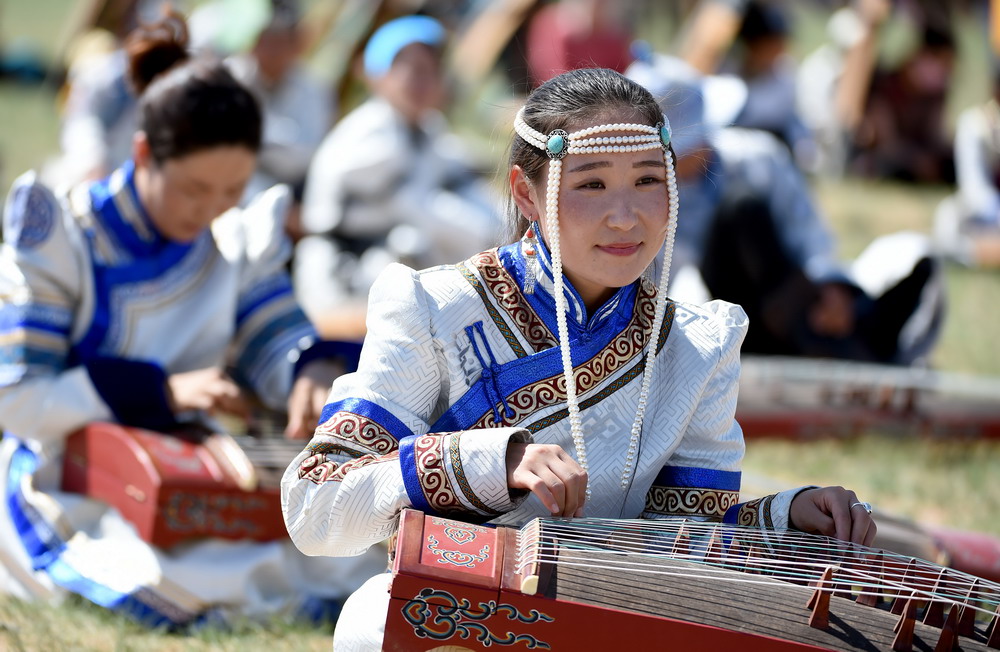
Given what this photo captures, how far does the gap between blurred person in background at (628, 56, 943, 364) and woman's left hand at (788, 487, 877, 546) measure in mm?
3441

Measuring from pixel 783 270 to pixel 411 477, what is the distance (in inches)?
159

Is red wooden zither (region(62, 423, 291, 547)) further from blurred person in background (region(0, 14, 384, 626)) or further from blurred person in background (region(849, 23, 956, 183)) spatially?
blurred person in background (region(849, 23, 956, 183))

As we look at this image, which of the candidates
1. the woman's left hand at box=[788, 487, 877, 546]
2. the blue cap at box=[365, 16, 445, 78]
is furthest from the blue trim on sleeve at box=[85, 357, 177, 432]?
the blue cap at box=[365, 16, 445, 78]

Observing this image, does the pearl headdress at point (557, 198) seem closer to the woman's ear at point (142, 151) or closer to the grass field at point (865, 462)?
the grass field at point (865, 462)

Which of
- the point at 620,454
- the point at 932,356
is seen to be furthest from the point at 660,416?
the point at 932,356

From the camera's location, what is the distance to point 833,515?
2055mm

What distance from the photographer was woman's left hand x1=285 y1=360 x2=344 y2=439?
123 inches

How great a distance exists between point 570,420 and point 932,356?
5045mm

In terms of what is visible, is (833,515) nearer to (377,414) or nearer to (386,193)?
(377,414)

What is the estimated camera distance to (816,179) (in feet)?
38.3

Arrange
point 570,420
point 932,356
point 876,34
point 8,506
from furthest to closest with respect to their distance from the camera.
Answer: point 876,34 → point 932,356 → point 8,506 → point 570,420

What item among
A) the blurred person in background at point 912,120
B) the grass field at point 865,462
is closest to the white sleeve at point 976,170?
the grass field at point 865,462

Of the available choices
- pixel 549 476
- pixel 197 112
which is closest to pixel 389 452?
pixel 549 476

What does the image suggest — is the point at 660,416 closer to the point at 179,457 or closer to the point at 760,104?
the point at 179,457
